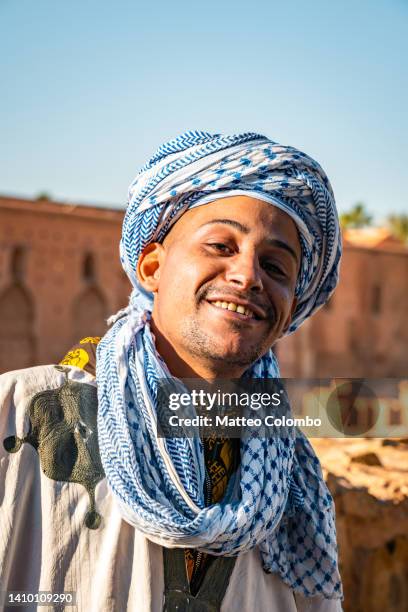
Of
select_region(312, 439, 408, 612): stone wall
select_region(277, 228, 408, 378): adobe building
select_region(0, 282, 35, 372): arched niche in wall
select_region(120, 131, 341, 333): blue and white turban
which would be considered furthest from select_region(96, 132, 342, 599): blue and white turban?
select_region(277, 228, 408, 378): adobe building

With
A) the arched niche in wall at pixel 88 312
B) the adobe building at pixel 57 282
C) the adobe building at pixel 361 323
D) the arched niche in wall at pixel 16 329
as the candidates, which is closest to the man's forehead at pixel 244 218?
the adobe building at pixel 57 282

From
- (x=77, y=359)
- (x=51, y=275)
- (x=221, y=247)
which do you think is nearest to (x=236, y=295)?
(x=221, y=247)

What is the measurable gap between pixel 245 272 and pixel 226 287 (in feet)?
0.17

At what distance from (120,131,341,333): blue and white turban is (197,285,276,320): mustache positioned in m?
0.24

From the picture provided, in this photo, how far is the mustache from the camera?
1.79m

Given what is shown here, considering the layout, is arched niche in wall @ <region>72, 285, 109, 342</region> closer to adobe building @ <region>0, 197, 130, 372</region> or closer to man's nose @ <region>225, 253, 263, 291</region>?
adobe building @ <region>0, 197, 130, 372</region>

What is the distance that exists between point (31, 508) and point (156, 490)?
262mm

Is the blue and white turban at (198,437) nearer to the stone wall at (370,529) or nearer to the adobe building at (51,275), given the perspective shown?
the stone wall at (370,529)

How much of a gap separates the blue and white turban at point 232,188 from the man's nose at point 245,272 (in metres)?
0.17

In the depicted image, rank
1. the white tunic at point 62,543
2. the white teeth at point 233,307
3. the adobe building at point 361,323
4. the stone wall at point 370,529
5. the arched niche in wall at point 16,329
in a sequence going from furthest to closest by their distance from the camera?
the adobe building at point 361,323
the arched niche in wall at point 16,329
the stone wall at point 370,529
the white teeth at point 233,307
the white tunic at point 62,543

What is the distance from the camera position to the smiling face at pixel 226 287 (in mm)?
1800

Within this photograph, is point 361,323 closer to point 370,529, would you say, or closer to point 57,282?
point 57,282

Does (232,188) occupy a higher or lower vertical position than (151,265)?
higher

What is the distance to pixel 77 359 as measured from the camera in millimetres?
1929
